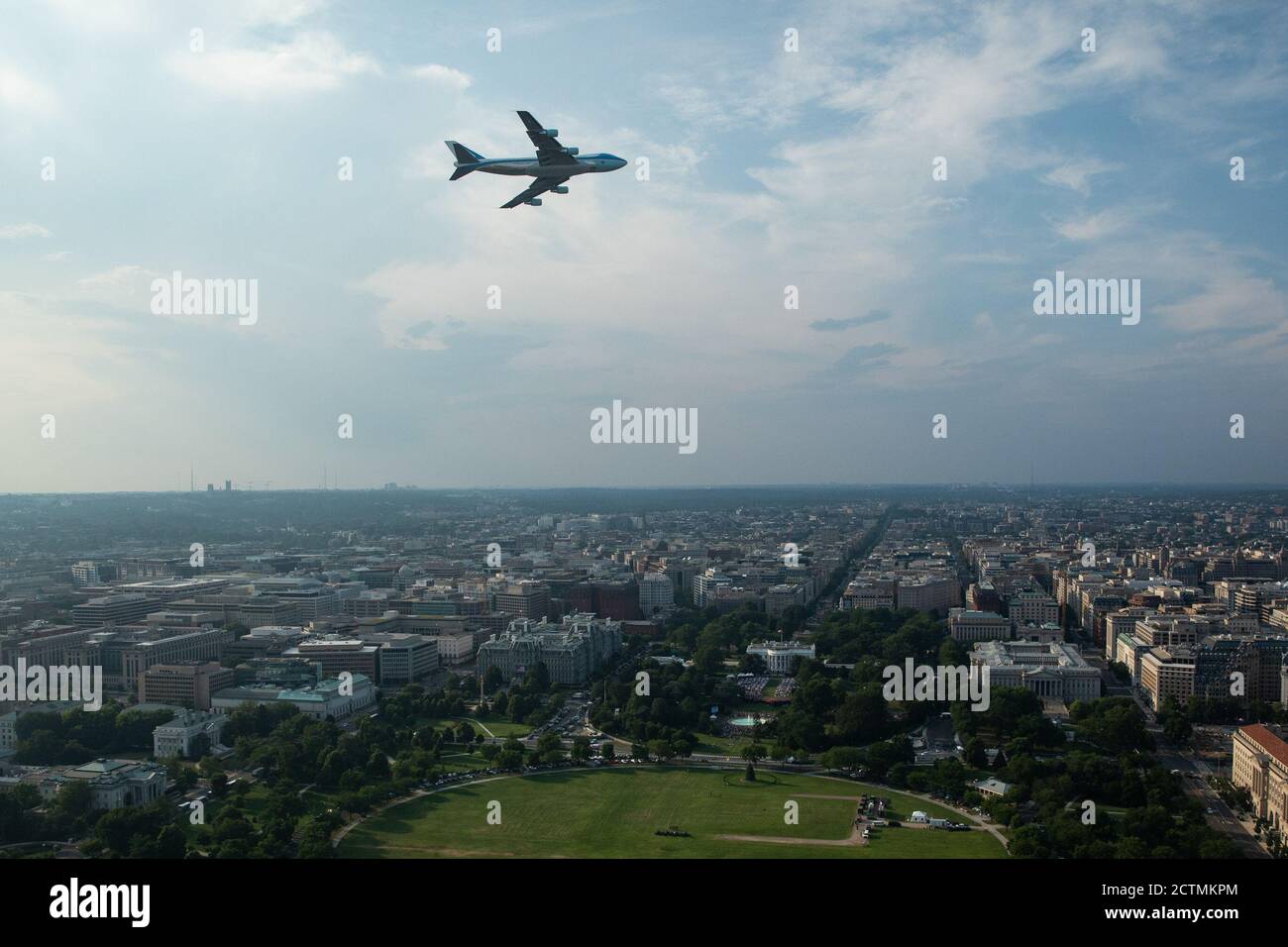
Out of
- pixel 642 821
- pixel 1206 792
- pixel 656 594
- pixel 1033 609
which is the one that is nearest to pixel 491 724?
pixel 642 821

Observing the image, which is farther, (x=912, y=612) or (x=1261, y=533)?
(x=1261, y=533)

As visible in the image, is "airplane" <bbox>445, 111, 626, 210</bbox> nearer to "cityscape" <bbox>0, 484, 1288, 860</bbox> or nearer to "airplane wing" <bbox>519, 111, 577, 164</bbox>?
"airplane wing" <bbox>519, 111, 577, 164</bbox>

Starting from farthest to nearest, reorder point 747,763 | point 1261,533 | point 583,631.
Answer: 1. point 1261,533
2. point 583,631
3. point 747,763

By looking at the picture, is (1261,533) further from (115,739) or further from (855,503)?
(115,739)

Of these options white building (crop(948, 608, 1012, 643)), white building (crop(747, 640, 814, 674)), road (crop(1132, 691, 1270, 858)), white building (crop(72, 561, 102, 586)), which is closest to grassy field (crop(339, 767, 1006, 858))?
road (crop(1132, 691, 1270, 858))

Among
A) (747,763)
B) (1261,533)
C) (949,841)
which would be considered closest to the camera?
(949,841)

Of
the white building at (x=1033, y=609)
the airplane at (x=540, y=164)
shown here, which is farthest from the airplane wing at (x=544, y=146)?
the white building at (x=1033, y=609)

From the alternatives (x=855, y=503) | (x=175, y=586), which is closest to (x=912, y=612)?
(x=175, y=586)
